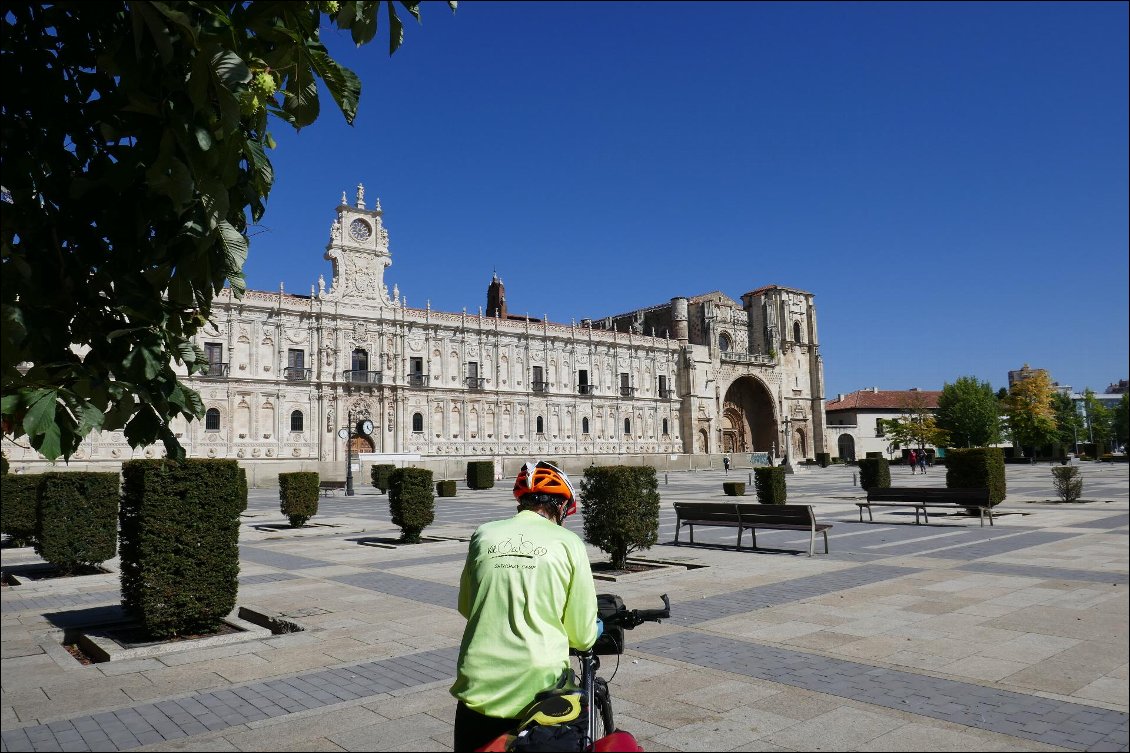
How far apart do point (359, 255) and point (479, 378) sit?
11257 millimetres

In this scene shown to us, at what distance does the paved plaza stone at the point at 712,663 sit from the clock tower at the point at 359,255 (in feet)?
119

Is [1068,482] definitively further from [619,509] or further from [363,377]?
[363,377]

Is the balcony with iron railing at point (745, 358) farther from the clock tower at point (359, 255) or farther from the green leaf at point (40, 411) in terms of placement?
the green leaf at point (40, 411)

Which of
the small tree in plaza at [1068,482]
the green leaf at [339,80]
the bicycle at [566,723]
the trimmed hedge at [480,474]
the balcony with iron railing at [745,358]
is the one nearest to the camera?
the bicycle at [566,723]

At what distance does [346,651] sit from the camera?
255 inches

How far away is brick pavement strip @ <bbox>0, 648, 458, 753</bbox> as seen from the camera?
4547 millimetres

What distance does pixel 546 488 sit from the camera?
2869mm

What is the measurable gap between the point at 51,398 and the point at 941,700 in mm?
5212

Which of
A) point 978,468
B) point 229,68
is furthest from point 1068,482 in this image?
point 229,68

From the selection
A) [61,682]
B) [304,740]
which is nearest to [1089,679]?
[304,740]

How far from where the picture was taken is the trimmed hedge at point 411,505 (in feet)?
47.3

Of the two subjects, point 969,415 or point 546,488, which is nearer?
point 546,488

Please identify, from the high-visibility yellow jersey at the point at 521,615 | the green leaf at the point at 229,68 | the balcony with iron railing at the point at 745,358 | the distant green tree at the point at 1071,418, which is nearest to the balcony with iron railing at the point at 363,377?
the balcony with iron railing at the point at 745,358

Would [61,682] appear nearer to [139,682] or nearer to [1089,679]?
[139,682]
